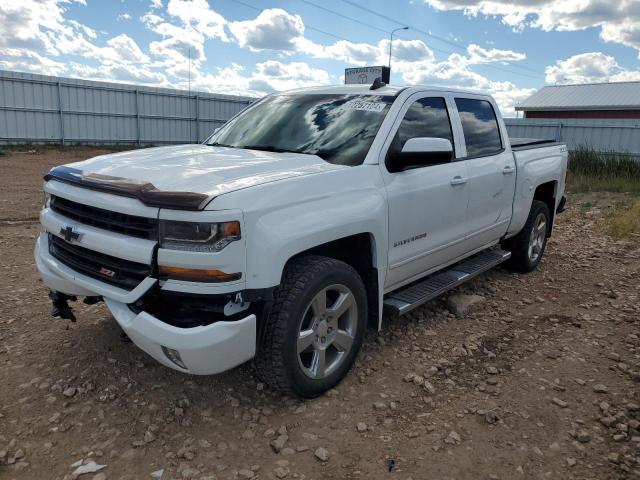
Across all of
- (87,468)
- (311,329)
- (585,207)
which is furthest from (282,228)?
(585,207)

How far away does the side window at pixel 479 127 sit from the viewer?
450cm

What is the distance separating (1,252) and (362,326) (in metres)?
4.56

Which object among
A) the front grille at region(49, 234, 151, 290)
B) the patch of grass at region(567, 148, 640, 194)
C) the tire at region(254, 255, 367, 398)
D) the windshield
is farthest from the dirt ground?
the patch of grass at region(567, 148, 640, 194)

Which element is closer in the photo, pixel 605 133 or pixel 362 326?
pixel 362 326

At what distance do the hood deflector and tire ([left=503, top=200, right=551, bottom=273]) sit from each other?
13.7 ft

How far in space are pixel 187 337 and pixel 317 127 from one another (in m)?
1.90

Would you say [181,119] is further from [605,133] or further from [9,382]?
[9,382]

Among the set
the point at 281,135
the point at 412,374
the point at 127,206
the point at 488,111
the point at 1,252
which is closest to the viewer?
the point at 127,206

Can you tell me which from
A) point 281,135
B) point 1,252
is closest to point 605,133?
point 281,135

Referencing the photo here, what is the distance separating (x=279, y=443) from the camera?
2.79 meters

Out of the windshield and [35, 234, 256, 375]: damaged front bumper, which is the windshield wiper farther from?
[35, 234, 256, 375]: damaged front bumper

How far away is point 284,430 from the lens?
2.91 m

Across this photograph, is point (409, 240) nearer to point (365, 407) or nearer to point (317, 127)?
point (317, 127)

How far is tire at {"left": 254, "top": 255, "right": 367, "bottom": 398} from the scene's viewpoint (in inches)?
111
